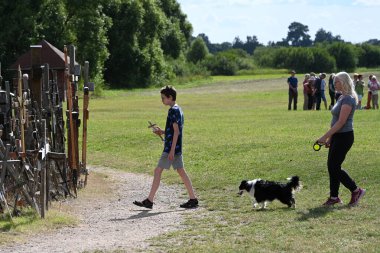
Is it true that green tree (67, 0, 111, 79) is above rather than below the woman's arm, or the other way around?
above

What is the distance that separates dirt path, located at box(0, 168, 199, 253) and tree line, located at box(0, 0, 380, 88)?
41579mm

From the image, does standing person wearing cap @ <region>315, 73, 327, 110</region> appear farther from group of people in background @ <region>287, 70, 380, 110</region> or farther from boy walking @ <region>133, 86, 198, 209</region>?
boy walking @ <region>133, 86, 198, 209</region>

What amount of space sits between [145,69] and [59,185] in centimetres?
6666

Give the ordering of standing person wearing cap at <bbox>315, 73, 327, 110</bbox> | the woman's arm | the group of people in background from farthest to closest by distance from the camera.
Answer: standing person wearing cap at <bbox>315, 73, 327, 110</bbox>, the group of people in background, the woman's arm

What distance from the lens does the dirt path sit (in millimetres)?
10602

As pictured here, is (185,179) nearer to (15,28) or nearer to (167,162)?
(167,162)

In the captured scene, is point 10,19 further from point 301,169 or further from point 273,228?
point 273,228

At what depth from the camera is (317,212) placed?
12430mm

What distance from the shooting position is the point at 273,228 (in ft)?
37.0

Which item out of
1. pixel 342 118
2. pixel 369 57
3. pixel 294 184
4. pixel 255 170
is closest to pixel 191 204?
pixel 294 184

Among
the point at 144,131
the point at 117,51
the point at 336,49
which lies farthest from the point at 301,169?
the point at 336,49

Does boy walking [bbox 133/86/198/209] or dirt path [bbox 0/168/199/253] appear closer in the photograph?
dirt path [bbox 0/168/199/253]

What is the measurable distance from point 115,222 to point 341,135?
12.3 ft

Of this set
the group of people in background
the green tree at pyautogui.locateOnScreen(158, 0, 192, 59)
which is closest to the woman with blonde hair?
the group of people in background
